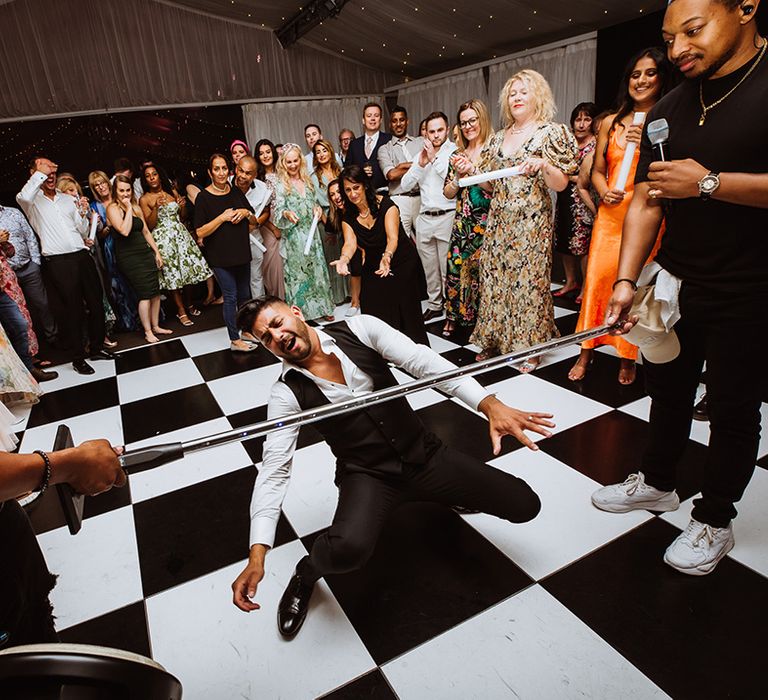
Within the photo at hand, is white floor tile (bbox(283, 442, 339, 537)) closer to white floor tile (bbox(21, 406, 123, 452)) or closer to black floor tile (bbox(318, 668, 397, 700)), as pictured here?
black floor tile (bbox(318, 668, 397, 700))

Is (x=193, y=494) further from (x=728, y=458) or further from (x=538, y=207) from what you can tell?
(x=538, y=207)

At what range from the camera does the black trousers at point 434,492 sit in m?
1.26

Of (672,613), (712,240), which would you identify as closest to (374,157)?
(712,240)

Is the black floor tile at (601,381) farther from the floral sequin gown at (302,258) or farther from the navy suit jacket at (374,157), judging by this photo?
the navy suit jacket at (374,157)

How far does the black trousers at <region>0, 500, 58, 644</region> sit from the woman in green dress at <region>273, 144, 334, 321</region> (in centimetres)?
294

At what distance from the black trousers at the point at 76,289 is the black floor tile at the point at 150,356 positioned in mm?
252

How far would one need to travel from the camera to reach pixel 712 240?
1106 millimetres

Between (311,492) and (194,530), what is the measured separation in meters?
0.39

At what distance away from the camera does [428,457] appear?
1.37 metres

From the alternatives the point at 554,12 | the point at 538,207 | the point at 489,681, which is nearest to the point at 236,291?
the point at 538,207

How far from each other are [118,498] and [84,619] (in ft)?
1.85

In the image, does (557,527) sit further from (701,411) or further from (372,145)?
(372,145)

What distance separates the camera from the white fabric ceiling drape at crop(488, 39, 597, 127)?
5.58 meters

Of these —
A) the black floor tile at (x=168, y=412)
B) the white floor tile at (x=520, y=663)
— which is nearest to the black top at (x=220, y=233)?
the black floor tile at (x=168, y=412)
